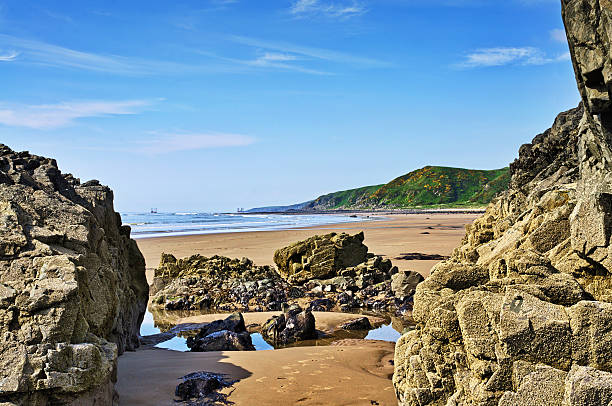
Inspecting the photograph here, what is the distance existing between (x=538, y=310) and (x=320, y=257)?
16.2m

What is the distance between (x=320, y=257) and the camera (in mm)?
20688

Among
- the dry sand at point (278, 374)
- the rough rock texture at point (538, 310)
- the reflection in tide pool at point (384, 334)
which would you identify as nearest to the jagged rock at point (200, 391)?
the dry sand at point (278, 374)

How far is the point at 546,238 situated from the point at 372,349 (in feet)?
15.3

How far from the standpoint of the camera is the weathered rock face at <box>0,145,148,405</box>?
4.84 meters

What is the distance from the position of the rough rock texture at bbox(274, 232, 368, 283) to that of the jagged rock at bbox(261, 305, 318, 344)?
26.0ft

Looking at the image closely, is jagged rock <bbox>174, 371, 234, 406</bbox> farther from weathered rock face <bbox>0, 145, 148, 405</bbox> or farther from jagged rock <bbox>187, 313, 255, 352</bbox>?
jagged rock <bbox>187, 313, 255, 352</bbox>

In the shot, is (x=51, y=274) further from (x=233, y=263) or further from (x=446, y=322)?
(x=233, y=263)

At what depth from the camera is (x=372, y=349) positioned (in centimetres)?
1027

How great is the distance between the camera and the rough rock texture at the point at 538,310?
4.41m

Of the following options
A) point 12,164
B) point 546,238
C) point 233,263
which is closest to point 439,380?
point 546,238

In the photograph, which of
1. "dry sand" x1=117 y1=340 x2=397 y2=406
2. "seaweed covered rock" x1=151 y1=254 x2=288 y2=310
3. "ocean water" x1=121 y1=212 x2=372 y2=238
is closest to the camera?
"dry sand" x1=117 y1=340 x2=397 y2=406

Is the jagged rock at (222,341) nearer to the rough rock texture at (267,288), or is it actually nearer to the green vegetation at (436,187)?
the rough rock texture at (267,288)

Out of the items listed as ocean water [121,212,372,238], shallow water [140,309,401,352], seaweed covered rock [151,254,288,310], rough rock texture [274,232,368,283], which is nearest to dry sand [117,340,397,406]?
shallow water [140,309,401,352]

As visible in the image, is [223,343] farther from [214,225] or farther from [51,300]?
[214,225]
